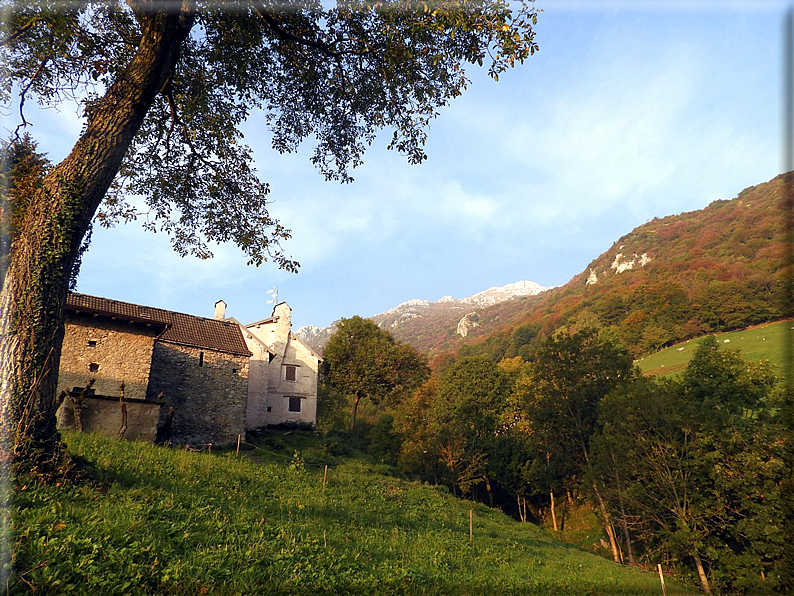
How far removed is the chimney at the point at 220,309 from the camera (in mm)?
39031

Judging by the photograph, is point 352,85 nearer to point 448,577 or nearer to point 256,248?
point 256,248

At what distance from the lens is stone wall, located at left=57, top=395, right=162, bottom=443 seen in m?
16.8

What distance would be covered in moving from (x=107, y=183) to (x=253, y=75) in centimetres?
591

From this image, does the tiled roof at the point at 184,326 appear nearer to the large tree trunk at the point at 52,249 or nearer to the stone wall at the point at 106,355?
the stone wall at the point at 106,355

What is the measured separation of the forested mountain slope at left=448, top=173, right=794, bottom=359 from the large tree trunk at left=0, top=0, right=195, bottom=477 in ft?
164

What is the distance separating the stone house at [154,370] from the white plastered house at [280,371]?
27.9ft

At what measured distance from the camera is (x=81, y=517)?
623 cm

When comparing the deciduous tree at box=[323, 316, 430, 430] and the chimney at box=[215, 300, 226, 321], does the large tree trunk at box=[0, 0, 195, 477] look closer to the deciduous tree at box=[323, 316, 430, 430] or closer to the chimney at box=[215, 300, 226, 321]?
the chimney at box=[215, 300, 226, 321]

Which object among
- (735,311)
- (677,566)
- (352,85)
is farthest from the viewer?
(735,311)

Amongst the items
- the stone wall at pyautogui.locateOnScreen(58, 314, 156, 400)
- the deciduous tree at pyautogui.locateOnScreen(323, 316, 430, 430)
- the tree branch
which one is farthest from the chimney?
the tree branch

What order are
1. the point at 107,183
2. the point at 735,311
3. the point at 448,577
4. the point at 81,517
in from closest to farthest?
the point at 81,517 → the point at 107,183 → the point at 448,577 → the point at 735,311

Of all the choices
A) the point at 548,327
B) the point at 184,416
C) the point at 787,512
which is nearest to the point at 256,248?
the point at 184,416

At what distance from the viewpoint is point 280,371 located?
137ft

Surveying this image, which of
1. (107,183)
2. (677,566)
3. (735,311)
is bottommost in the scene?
(677,566)
